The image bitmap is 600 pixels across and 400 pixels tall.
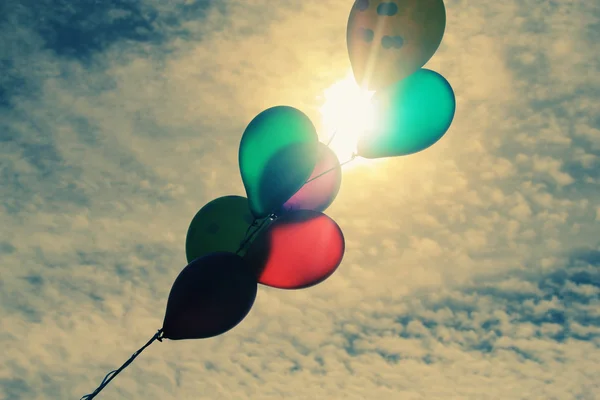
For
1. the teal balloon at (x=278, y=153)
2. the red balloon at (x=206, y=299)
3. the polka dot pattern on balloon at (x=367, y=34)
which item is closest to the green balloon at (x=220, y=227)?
the teal balloon at (x=278, y=153)

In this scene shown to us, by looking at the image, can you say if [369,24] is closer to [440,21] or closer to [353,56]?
[353,56]

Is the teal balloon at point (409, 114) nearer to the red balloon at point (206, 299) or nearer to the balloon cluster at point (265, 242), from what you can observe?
the balloon cluster at point (265, 242)

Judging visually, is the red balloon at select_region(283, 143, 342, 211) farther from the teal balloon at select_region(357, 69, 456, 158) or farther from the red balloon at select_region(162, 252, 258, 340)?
the red balloon at select_region(162, 252, 258, 340)

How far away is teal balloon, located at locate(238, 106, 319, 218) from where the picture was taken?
425 centimetres

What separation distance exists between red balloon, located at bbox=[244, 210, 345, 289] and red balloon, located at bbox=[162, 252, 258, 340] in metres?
0.25

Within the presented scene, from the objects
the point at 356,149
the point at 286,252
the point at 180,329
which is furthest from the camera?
the point at 356,149

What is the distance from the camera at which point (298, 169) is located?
13.9 ft

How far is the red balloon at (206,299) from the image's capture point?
3.95 m

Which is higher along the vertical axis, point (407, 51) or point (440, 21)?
point (440, 21)

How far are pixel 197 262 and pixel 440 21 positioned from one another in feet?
8.91

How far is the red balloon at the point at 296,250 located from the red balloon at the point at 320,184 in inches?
11.9

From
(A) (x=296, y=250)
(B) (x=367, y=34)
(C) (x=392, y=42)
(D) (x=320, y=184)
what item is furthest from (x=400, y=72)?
(A) (x=296, y=250)

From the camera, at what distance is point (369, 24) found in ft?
13.9

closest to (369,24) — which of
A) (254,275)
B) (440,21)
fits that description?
(440,21)
